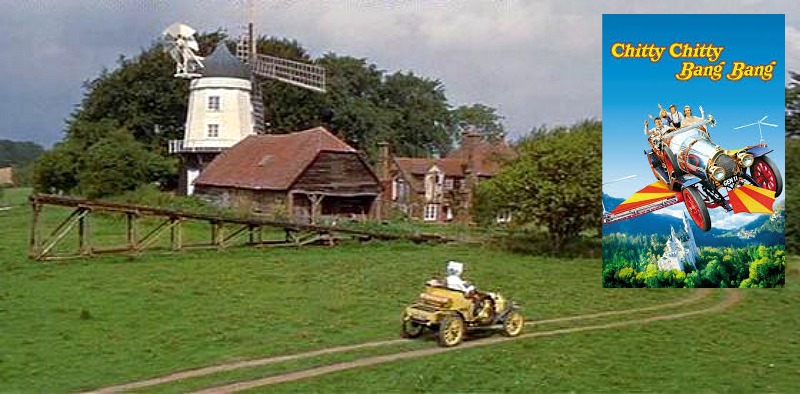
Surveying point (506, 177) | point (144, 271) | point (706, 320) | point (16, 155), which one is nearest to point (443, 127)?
point (16, 155)

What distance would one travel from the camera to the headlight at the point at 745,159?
768 inches

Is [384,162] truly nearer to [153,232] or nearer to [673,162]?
[153,232]

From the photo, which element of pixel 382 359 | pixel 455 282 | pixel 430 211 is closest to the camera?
pixel 382 359

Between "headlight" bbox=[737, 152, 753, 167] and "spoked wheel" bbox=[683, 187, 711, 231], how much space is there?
1072 millimetres

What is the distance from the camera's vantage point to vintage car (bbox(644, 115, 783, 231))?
19422 millimetres

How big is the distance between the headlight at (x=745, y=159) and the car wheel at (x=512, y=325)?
7.52 meters

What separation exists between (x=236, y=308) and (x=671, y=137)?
9128mm

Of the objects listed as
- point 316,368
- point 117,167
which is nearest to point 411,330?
point 316,368

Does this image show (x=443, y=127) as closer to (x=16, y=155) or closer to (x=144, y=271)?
(x=16, y=155)

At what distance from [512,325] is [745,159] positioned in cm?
776

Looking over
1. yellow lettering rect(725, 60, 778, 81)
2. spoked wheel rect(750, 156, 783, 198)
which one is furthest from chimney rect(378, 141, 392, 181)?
yellow lettering rect(725, 60, 778, 81)

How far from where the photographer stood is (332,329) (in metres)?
15.1

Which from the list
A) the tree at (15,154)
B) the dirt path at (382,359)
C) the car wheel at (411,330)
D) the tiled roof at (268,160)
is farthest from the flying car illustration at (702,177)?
the tree at (15,154)

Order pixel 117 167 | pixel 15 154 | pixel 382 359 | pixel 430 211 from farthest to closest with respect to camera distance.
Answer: pixel 15 154 < pixel 430 211 < pixel 117 167 < pixel 382 359
